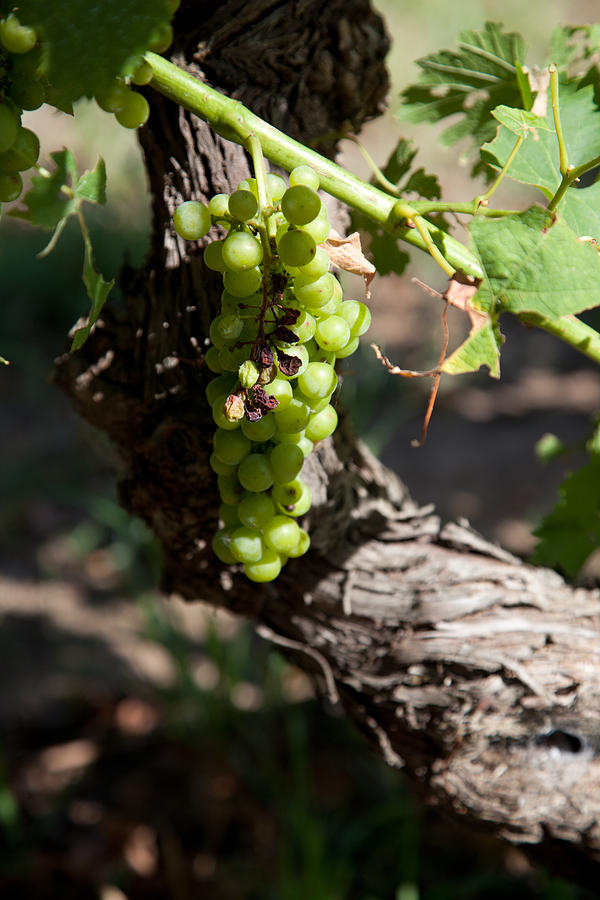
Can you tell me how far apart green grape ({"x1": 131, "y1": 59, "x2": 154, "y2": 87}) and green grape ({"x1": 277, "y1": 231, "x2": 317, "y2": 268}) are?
0.62 ft

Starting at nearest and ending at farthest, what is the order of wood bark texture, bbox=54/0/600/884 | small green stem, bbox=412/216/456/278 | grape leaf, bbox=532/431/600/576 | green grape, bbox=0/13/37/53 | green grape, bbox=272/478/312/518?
green grape, bbox=0/13/37/53
small green stem, bbox=412/216/456/278
green grape, bbox=272/478/312/518
wood bark texture, bbox=54/0/600/884
grape leaf, bbox=532/431/600/576

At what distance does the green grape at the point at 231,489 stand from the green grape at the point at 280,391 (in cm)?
15

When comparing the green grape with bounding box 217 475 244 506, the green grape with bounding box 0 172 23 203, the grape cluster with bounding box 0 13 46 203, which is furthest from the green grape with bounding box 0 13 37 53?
the green grape with bounding box 217 475 244 506

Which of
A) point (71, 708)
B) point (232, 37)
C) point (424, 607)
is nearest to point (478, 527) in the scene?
point (71, 708)

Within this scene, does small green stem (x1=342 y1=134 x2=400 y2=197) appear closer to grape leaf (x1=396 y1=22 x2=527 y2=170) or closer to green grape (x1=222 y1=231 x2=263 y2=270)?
grape leaf (x1=396 y1=22 x2=527 y2=170)

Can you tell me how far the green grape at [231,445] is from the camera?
29.0 inches

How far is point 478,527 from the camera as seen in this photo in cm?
303

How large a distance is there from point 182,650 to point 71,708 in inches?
20.9

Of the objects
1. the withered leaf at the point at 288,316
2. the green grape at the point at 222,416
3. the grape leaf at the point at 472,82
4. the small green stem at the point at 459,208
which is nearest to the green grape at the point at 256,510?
the green grape at the point at 222,416

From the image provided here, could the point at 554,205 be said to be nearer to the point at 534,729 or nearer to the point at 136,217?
the point at 534,729

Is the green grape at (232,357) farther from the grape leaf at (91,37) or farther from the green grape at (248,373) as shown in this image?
the grape leaf at (91,37)

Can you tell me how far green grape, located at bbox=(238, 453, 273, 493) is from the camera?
74 centimetres

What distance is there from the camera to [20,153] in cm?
64

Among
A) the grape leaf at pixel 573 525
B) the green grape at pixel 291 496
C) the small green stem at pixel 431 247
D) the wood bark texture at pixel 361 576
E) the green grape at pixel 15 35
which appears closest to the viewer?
A: the green grape at pixel 15 35
